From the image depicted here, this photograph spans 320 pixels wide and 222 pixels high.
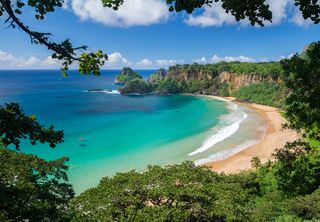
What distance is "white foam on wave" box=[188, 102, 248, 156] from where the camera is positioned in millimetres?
47331

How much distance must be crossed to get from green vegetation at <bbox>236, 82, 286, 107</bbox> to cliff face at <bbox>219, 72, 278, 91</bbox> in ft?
12.8

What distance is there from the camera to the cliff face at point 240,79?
4344 inches

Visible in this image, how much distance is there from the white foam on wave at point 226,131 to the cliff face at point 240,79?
32.9 meters

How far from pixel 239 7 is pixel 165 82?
127 m

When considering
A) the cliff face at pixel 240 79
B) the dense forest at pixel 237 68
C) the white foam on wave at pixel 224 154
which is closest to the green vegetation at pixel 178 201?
the white foam on wave at pixel 224 154

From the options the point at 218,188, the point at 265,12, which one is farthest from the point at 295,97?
the point at 218,188

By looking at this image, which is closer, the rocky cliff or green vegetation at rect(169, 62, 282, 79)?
green vegetation at rect(169, 62, 282, 79)

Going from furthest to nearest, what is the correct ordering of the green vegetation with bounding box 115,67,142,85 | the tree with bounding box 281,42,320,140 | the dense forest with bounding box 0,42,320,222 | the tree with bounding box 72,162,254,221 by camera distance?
the green vegetation with bounding box 115,67,142,85, the tree with bounding box 72,162,254,221, the dense forest with bounding box 0,42,320,222, the tree with bounding box 281,42,320,140

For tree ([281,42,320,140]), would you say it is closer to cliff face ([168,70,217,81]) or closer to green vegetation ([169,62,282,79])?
green vegetation ([169,62,282,79])

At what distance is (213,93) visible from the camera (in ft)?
407

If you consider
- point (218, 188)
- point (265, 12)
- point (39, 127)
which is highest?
point (265, 12)

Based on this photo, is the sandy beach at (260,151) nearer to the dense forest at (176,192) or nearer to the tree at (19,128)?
the dense forest at (176,192)

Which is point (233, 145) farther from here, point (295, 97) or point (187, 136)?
point (295, 97)

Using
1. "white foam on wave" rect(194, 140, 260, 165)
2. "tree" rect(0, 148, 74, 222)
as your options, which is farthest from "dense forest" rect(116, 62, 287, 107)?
"tree" rect(0, 148, 74, 222)
